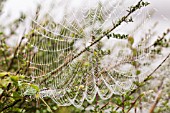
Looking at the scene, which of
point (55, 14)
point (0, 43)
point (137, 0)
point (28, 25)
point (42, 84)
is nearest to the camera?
point (137, 0)

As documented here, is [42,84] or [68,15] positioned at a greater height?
[68,15]

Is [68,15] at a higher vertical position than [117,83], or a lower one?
higher

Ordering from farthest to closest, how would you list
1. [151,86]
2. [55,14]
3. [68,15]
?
1. [151,86]
2. [55,14]
3. [68,15]

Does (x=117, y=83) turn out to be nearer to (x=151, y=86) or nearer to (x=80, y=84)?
(x=80, y=84)

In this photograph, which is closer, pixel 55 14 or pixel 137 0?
pixel 137 0

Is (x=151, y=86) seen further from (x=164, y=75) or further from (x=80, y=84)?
(x=80, y=84)

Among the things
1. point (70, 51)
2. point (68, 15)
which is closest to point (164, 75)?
point (70, 51)

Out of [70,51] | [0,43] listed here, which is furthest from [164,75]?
[0,43]

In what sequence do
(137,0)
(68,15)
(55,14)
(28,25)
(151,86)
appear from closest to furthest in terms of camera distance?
1. (137,0)
2. (68,15)
3. (28,25)
4. (55,14)
5. (151,86)

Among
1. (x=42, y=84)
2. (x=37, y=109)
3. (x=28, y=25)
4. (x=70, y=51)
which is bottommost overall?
(x=37, y=109)
